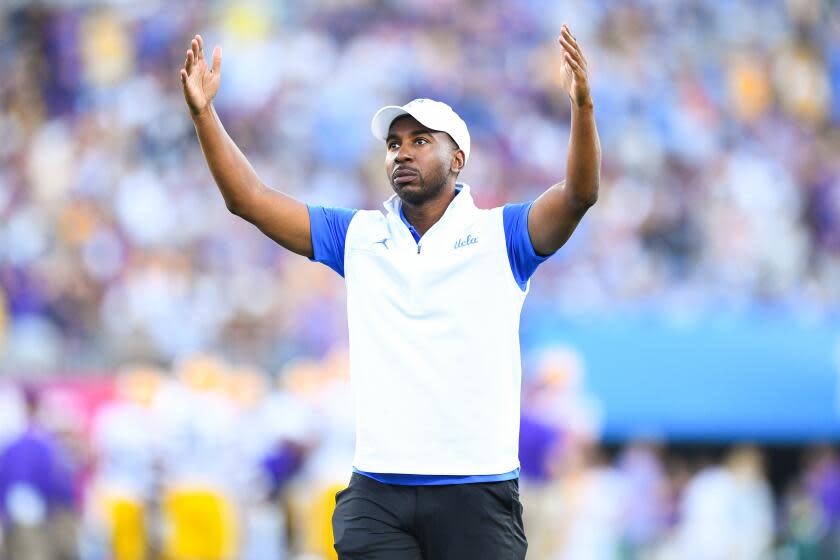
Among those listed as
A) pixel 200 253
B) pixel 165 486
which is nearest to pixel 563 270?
pixel 200 253

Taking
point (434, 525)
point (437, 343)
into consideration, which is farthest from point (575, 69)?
point (434, 525)

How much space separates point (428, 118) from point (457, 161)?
0.23 m

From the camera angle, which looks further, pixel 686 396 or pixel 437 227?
pixel 686 396

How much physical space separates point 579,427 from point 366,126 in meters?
5.37

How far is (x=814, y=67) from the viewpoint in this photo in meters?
19.2

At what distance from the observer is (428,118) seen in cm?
513

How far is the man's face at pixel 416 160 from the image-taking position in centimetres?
514

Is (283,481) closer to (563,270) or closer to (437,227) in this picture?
(563,270)

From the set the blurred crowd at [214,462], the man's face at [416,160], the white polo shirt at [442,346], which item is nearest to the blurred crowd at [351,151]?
the blurred crowd at [214,462]

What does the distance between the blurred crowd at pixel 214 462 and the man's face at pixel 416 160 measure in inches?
258

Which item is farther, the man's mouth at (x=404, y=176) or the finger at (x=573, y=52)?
the man's mouth at (x=404, y=176)

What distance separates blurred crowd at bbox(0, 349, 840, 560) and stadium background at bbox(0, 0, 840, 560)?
24 millimetres

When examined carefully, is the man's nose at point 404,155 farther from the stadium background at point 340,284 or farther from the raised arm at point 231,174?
the stadium background at point 340,284

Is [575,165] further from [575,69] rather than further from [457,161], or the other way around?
[457,161]
